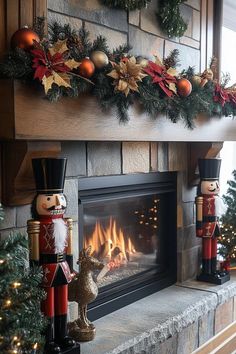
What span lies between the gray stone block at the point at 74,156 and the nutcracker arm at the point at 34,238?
0.39 m

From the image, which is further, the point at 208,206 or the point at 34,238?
the point at 208,206

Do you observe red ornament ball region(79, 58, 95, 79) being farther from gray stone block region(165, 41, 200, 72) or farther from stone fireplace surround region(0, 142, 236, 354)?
gray stone block region(165, 41, 200, 72)

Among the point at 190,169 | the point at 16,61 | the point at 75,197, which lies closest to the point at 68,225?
the point at 75,197

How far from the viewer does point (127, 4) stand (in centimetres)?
219

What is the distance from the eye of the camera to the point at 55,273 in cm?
173

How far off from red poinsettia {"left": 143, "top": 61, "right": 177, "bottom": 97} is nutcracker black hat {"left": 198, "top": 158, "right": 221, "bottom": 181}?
660 mm

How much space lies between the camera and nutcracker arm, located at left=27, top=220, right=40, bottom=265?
171 centimetres

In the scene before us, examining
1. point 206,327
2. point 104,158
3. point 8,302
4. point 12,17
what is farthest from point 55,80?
point 206,327

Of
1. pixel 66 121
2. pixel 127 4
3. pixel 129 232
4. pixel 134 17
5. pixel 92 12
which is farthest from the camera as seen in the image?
pixel 129 232

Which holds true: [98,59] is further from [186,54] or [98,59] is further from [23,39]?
[186,54]

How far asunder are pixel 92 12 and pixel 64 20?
0.19m

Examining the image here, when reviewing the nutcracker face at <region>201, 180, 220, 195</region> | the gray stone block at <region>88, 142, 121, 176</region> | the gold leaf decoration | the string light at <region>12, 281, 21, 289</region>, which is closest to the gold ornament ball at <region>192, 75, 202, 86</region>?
the gray stone block at <region>88, 142, 121, 176</region>

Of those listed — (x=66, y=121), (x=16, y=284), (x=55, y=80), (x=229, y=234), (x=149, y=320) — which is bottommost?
(x=149, y=320)

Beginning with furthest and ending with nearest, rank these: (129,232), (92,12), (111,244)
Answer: (129,232) < (111,244) < (92,12)
